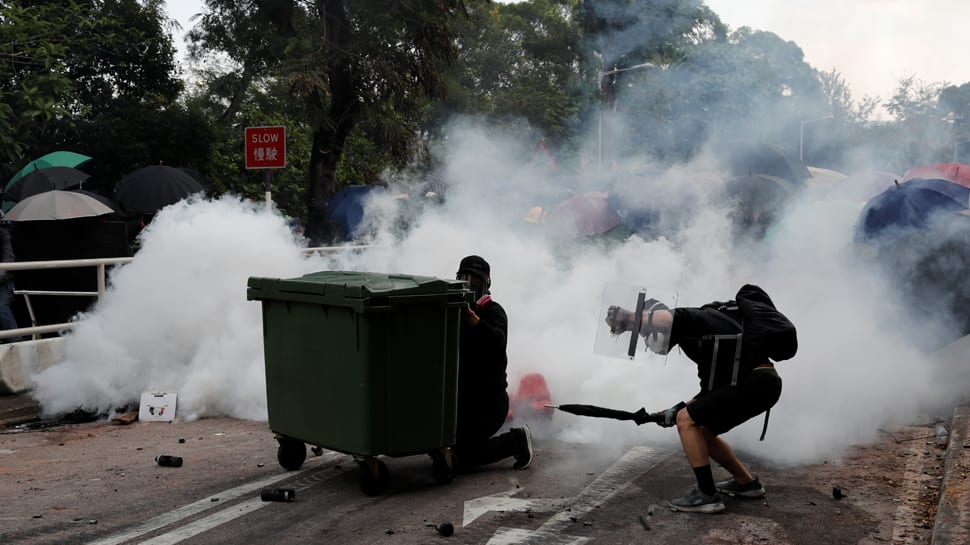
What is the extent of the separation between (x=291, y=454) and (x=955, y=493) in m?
4.02

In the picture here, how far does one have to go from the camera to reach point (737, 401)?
5508mm

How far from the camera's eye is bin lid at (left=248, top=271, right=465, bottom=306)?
216 inches

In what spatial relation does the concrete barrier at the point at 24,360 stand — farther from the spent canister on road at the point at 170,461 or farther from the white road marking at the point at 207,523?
the white road marking at the point at 207,523

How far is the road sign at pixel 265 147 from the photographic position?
1273 cm

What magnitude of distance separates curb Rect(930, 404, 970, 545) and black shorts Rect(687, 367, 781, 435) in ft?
3.49

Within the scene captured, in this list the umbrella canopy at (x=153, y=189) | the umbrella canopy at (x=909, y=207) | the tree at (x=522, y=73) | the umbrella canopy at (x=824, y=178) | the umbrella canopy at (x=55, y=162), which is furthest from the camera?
the tree at (x=522, y=73)

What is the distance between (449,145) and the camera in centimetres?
2275

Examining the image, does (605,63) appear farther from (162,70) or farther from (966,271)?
(966,271)

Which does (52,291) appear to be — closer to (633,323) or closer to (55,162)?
(633,323)

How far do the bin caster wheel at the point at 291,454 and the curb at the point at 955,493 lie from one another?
3766 millimetres

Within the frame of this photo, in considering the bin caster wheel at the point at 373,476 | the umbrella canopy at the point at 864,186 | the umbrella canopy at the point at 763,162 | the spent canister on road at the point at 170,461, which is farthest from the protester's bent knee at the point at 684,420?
the umbrella canopy at the point at 763,162

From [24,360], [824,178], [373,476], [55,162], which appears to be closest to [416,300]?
[373,476]

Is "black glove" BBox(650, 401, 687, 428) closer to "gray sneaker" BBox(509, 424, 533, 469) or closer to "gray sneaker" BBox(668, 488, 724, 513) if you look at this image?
"gray sneaker" BBox(668, 488, 724, 513)

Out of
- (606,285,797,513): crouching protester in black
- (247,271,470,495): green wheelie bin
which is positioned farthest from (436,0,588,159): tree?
(606,285,797,513): crouching protester in black
